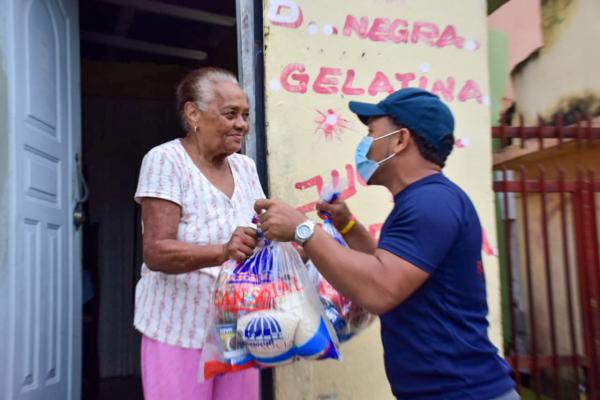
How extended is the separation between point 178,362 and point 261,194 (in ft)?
2.69

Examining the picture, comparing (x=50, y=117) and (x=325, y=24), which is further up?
(x=325, y=24)

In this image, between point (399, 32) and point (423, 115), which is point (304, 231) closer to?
point (423, 115)

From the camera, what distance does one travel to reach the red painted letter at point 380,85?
295 centimetres

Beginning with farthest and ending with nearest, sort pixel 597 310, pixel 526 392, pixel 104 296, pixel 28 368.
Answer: pixel 104 296, pixel 526 392, pixel 597 310, pixel 28 368

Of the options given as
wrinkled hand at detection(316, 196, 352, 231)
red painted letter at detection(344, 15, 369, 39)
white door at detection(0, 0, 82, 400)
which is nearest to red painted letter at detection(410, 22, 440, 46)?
red painted letter at detection(344, 15, 369, 39)

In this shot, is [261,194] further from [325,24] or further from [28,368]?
[28,368]

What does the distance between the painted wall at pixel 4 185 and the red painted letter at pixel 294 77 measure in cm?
138

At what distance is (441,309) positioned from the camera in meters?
1.44

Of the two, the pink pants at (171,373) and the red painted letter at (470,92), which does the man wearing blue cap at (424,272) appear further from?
the red painted letter at (470,92)

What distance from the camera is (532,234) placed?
421cm

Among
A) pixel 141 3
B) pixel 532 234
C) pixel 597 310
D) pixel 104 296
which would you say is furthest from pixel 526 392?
Result: pixel 141 3

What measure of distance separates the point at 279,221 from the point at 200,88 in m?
0.79

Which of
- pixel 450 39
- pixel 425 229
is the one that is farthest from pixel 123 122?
pixel 425 229

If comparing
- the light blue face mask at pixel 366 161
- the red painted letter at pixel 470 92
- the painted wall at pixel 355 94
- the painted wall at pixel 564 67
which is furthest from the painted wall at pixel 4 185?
the painted wall at pixel 564 67
